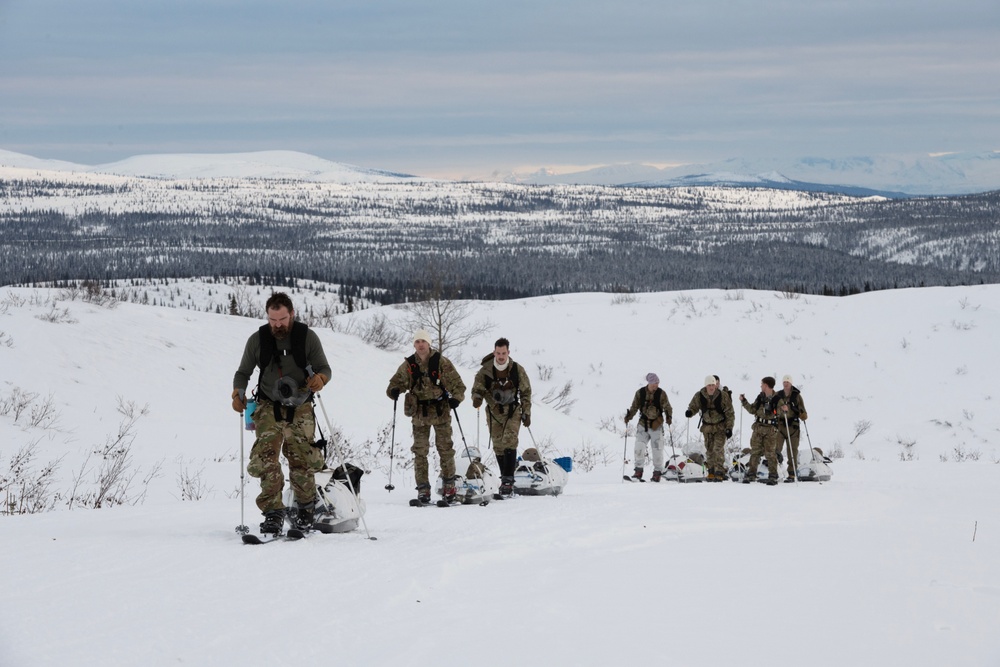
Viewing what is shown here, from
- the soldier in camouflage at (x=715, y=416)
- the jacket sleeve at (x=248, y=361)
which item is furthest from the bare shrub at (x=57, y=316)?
the jacket sleeve at (x=248, y=361)

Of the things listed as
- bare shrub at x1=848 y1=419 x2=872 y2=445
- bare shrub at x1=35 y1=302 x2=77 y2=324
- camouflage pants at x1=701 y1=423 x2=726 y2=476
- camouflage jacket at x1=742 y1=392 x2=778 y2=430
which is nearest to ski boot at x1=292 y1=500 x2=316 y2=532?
camouflage jacket at x1=742 y1=392 x2=778 y2=430

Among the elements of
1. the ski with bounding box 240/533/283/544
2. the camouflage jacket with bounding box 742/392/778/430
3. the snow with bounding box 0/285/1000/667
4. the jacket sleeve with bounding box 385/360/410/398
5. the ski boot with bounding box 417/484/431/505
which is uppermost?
the jacket sleeve with bounding box 385/360/410/398

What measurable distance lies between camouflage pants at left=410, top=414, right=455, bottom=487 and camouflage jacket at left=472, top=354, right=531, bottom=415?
2.98 ft

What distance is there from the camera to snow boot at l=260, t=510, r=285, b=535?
7832mm

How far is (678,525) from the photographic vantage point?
945cm

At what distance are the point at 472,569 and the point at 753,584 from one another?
2036 millimetres

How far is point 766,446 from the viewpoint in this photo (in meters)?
15.9

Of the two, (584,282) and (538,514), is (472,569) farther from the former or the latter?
(584,282)

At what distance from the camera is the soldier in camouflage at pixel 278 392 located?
768 cm

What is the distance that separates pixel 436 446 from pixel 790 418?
25.9ft

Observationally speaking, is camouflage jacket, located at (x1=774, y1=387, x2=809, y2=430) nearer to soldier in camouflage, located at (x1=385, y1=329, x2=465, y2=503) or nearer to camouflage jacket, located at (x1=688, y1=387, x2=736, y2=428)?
camouflage jacket, located at (x1=688, y1=387, x2=736, y2=428)

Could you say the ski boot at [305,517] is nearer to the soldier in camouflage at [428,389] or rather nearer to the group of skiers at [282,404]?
the group of skiers at [282,404]

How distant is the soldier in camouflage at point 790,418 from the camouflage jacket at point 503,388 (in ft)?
18.8

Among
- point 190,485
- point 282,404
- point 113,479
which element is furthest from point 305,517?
point 190,485
